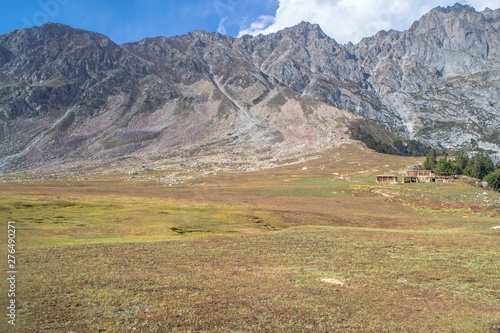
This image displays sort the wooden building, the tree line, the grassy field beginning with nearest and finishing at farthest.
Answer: the grassy field < the wooden building < the tree line

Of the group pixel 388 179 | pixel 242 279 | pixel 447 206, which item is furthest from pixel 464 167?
pixel 242 279

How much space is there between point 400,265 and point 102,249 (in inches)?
813

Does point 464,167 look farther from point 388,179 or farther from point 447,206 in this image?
point 447,206

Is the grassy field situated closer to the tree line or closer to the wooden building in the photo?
the wooden building

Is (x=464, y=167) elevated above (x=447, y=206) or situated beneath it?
elevated above

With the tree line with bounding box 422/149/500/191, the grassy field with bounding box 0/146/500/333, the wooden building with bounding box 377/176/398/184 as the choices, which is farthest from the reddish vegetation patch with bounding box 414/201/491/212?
the tree line with bounding box 422/149/500/191

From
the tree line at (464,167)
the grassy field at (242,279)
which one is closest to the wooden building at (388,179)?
the tree line at (464,167)

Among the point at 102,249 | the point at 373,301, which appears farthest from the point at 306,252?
the point at 102,249

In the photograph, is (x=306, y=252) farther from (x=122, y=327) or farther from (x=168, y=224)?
(x=168, y=224)

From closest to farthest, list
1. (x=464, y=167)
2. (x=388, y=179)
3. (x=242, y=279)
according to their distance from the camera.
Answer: (x=242, y=279), (x=388, y=179), (x=464, y=167)

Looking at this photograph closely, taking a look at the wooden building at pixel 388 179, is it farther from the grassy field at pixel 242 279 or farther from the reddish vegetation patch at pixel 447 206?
the grassy field at pixel 242 279

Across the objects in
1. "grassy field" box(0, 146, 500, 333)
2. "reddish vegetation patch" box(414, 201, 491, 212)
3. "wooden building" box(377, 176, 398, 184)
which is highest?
"wooden building" box(377, 176, 398, 184)

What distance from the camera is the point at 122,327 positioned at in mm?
14148

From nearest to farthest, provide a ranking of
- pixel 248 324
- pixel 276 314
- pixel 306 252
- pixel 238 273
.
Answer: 1. pixel 248 324
2. pixel 276 314
3. pixel 238 273
4. pixel 306 252
